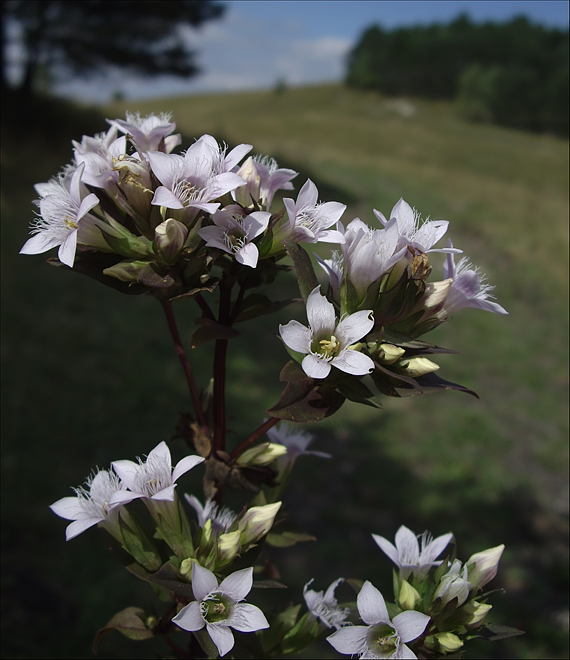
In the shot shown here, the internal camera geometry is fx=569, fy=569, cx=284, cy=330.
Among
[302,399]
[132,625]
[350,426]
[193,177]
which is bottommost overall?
[350,426]

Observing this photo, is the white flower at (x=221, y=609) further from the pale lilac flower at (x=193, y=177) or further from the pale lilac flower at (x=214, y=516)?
the pale lilac flower at (x=193, y=177)

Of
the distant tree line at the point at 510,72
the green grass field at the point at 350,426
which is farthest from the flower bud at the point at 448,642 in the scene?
the distant tree line at the point at 510,72

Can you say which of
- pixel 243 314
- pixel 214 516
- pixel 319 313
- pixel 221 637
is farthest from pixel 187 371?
pixel 221 637

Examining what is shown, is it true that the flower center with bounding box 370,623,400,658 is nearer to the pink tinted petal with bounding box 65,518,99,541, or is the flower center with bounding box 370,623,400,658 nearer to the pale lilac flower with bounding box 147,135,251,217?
the pink tinted petal with bounding box 65,518,99,541

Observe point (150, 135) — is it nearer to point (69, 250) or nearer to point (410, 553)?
Answer: point (69, 250)

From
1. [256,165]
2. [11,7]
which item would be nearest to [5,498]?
[256,165]

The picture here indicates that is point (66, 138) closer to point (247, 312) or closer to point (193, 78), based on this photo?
point (193, 78)

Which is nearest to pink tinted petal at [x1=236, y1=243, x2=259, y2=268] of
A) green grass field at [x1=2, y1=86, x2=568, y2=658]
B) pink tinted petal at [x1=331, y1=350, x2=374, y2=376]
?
pink tinted petal at [x1=331, y1=350, x2=374, y2=376]
